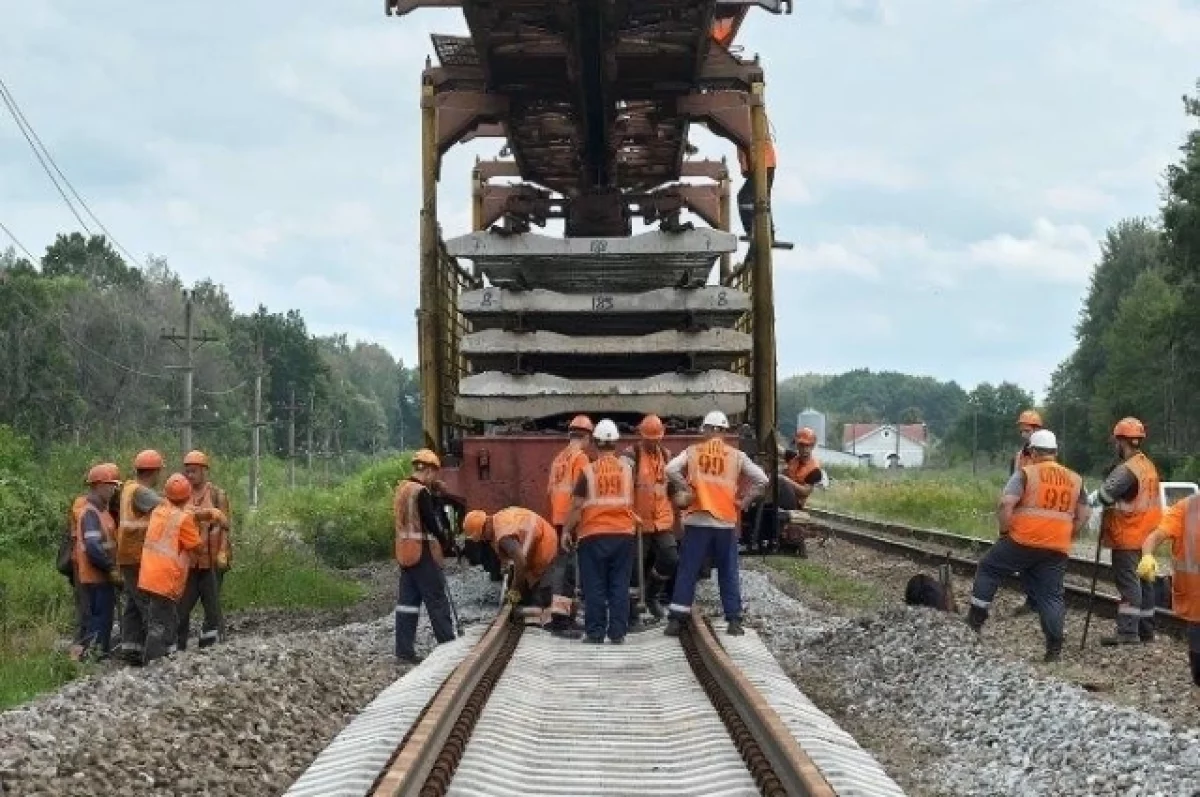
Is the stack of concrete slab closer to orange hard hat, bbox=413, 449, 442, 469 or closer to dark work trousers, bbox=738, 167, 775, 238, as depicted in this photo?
dark work trousers, bbox=738, 167, 775, 238

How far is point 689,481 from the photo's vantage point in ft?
32.6

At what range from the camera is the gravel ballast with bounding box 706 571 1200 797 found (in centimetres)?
591

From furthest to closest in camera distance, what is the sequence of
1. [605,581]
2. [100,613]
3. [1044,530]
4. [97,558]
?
1. [100,613]
2. [97,558]
3. [605,581]
4. [1044,530]

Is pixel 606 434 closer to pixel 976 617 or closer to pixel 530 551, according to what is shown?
pixel 530 551

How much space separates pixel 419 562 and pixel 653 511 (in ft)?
6.57

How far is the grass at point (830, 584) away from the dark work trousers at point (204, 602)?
652 centimetres

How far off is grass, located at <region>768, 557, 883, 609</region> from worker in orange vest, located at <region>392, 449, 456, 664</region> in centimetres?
581

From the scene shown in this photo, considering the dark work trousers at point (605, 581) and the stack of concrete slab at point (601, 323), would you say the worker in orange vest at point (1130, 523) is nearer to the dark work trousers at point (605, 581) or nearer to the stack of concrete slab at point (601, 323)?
the stack of concrete slab at point (601, 323)

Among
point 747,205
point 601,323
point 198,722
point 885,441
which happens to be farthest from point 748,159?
point 885,441

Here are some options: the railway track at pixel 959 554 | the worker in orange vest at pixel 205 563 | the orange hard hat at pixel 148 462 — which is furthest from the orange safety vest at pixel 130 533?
the railway track at pixel 959 554

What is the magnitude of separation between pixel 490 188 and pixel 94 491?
5.44 meters

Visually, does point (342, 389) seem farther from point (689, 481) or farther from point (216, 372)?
point (689, 481)

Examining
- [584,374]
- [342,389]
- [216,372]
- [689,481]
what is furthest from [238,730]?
[342,389]

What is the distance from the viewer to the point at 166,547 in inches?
386
